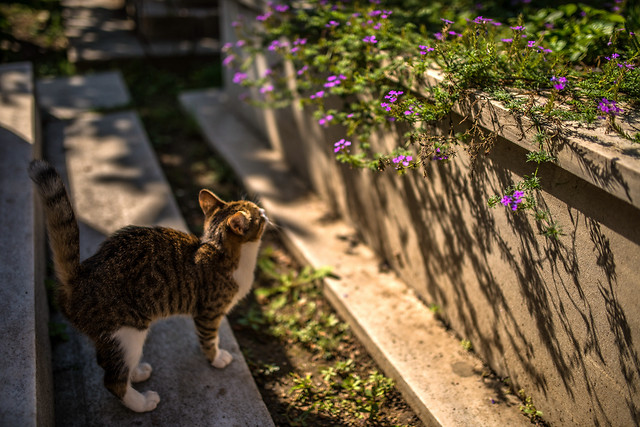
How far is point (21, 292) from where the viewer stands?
2730 millimetres

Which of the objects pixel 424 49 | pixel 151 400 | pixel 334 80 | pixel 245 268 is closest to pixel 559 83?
pixel 424 49

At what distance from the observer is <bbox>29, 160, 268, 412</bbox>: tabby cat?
8.05 feet

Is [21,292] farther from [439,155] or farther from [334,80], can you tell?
[439,155]

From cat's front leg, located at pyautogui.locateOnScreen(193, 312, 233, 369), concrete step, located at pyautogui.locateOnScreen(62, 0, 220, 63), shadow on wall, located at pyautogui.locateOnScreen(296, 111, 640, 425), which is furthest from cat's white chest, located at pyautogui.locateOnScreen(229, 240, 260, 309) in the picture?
concrete step, located at pyautogui.locateOnScreen(62, 0, 220, 63)

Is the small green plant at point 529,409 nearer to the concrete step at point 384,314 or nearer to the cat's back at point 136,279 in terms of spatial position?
the concrete step at point 384,314

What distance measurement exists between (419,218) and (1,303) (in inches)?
99.8

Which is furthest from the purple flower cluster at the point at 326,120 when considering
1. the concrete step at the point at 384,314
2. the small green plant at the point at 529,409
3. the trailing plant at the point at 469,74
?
the small green plant at the point at 529,409

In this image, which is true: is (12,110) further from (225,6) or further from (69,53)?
(69,53)

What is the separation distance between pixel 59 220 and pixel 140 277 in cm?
46

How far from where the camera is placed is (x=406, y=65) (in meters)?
3.25

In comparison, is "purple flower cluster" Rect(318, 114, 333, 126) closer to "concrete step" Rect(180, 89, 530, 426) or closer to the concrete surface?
"concrete step" Rect(180, 89, 530, 426)

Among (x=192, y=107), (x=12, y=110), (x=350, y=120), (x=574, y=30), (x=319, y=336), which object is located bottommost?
(x=319, y=336)

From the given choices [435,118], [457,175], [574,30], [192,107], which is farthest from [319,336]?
[192,107]

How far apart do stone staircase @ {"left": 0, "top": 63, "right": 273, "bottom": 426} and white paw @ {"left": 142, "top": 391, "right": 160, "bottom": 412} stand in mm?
39
